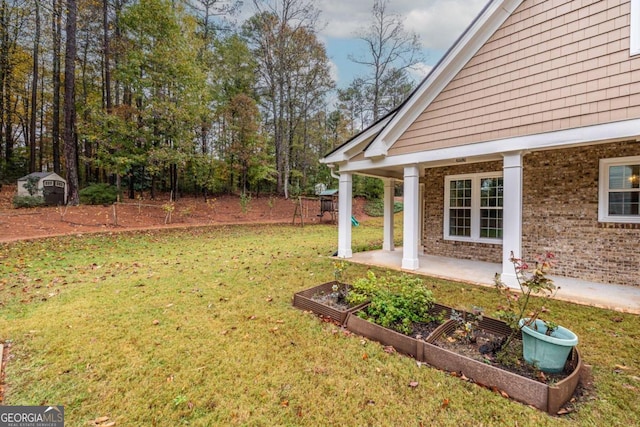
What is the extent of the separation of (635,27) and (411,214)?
419 centimetres

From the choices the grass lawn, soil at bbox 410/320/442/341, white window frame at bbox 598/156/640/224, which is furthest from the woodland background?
white window frame at bbox 598/156/640/224

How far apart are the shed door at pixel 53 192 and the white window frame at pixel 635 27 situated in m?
20.2

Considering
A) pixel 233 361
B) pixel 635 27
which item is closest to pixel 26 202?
pixel 233 361

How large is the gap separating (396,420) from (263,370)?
4.12 feet

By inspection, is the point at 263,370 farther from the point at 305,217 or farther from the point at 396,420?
the point at 305,217

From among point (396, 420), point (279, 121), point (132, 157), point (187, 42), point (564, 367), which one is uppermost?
point (187, 42)

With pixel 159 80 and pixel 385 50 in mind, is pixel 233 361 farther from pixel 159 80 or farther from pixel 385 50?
pixel 385 50

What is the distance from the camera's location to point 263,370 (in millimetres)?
2686

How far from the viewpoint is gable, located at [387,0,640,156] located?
4004 mm

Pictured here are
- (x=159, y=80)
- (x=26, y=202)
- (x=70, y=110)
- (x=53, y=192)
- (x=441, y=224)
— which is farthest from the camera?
(x=53, y=192)

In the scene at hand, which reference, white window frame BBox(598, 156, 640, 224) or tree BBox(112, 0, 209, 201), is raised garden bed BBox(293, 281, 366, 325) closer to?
white window frame BBox(598, 156, 640, 224)

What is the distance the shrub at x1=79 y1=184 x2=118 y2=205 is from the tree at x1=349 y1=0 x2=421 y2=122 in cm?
1736

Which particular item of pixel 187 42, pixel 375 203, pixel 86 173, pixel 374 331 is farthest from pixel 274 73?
pixel 374 331

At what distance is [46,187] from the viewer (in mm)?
14703
